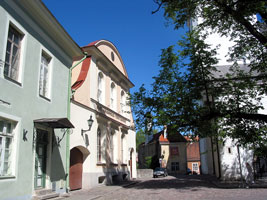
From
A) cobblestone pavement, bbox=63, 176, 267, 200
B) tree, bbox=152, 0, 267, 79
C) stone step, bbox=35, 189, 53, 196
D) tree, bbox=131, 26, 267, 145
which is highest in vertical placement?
tree, bbox=152, 0, 267, 79

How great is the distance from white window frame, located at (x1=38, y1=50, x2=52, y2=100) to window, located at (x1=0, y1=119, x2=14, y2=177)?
7.96ft

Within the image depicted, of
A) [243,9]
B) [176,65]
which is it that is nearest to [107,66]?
[176,65]

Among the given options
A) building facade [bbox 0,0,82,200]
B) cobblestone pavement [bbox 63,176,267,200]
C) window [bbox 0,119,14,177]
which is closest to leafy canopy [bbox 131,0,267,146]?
cobblestone pavement [bbox 63,176,267,200]

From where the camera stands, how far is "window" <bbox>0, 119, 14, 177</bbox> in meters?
8.12

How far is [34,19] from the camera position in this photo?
10375 millimetres

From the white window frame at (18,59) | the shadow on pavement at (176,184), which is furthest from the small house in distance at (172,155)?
the white window frame at (18,59)

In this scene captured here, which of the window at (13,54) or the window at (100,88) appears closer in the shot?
the window at (13,54)

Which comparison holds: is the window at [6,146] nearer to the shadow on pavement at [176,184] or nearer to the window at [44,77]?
the window at [44,77]

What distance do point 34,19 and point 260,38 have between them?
10.3 meters

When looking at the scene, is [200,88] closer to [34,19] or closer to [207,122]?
[207,122]

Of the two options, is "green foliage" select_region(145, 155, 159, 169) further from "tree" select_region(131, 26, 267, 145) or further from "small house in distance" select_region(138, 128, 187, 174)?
"tree" select_region(131, 26, 267, 145)

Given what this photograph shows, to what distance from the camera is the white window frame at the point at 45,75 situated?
1092cm

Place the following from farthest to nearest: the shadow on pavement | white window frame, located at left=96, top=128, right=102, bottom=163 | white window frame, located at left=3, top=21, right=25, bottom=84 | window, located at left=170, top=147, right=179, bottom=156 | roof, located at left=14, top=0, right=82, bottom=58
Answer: window, located at left=170, top=147, right=179, bottom=156 → white window frame, located at left=96, top=128, right=102, bottom=163 → the shadow on pavement → roof, located at left=14, top=0, right=82, bottom=58 → white window frame, located at left=3, top=21, right=25, bottom=84

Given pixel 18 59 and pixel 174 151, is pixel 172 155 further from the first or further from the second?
pixel 18 59
